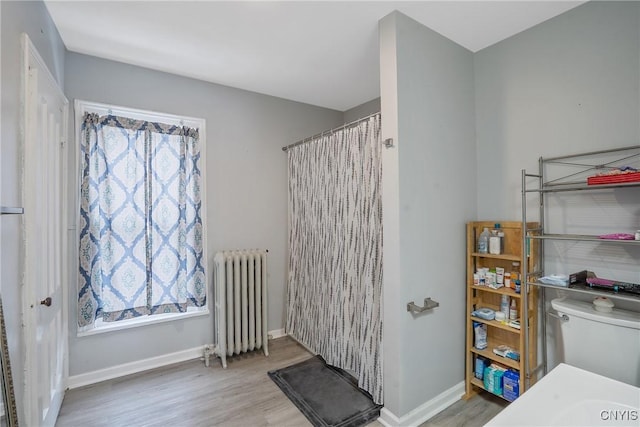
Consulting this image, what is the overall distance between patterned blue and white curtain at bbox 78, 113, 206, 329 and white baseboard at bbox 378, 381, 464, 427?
68.2 inches

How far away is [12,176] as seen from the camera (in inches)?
48.5

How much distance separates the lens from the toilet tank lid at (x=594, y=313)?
1.44 metres

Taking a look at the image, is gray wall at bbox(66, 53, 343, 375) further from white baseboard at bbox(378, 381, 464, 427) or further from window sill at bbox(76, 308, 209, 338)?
white baseboard at bbox(378, 381, 464, 427)

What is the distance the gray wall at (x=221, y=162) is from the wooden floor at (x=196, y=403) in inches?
9.3

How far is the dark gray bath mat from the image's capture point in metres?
1.85

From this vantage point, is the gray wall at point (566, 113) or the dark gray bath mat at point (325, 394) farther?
the dark gray bath mat at point (325, 394)

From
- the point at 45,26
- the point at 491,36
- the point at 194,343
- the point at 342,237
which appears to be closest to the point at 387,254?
the point at 342,237

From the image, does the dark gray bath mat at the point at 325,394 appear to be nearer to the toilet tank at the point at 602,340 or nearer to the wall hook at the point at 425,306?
the wall hook at the point at 425,306

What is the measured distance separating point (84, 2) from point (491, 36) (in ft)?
8.33

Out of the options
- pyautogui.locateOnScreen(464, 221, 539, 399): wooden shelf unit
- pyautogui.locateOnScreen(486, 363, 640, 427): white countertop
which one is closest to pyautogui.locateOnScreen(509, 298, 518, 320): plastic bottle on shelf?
pyautogui.locateOnScreen(464, 221, 539, 399): wooden shelf unit

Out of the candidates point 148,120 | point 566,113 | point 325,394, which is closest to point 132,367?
point 325,394

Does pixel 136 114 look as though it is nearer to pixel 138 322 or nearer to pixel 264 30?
pixel 264 30

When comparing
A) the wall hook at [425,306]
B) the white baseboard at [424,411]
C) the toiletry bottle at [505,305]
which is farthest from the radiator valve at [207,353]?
the toiletry bottle at [505,305]

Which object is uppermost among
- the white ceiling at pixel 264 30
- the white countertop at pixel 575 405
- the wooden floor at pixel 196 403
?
the white ceiling at pixel 264 30
